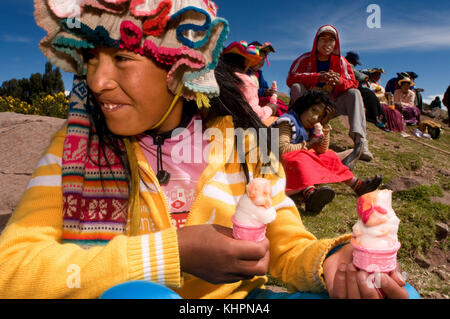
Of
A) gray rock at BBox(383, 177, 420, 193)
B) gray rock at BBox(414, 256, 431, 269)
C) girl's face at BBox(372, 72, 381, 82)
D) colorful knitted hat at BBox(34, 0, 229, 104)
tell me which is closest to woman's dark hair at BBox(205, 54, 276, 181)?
colorful knitted hat at BBox(34, 0, 229, 104)

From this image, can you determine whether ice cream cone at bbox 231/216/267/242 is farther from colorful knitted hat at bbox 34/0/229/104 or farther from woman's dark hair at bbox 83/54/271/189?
colorful knitted hat at bbox 34/0/229/104

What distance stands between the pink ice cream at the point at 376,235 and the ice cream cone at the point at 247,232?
34 cm

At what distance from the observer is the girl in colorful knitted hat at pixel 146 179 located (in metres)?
1.25

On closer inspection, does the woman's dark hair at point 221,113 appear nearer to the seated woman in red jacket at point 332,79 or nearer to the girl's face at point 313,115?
the girl's face at point 313,115

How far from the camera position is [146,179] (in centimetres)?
176

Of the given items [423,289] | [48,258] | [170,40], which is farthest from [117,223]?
[423,289]

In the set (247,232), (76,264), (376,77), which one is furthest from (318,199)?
(376,77)

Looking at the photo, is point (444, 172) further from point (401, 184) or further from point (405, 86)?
point (405, 86)

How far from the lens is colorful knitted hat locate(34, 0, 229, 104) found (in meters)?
1.48

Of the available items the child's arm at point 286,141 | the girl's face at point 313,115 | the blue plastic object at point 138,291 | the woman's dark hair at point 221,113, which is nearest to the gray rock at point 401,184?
the girl's face at point 313,115

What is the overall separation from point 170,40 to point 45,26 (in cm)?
57

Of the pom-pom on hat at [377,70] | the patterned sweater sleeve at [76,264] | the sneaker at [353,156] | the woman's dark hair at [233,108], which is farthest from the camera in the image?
the pom-pom on hat at [377,70]

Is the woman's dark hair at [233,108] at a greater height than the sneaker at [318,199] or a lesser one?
greater

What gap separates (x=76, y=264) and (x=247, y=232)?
637 millimetres
